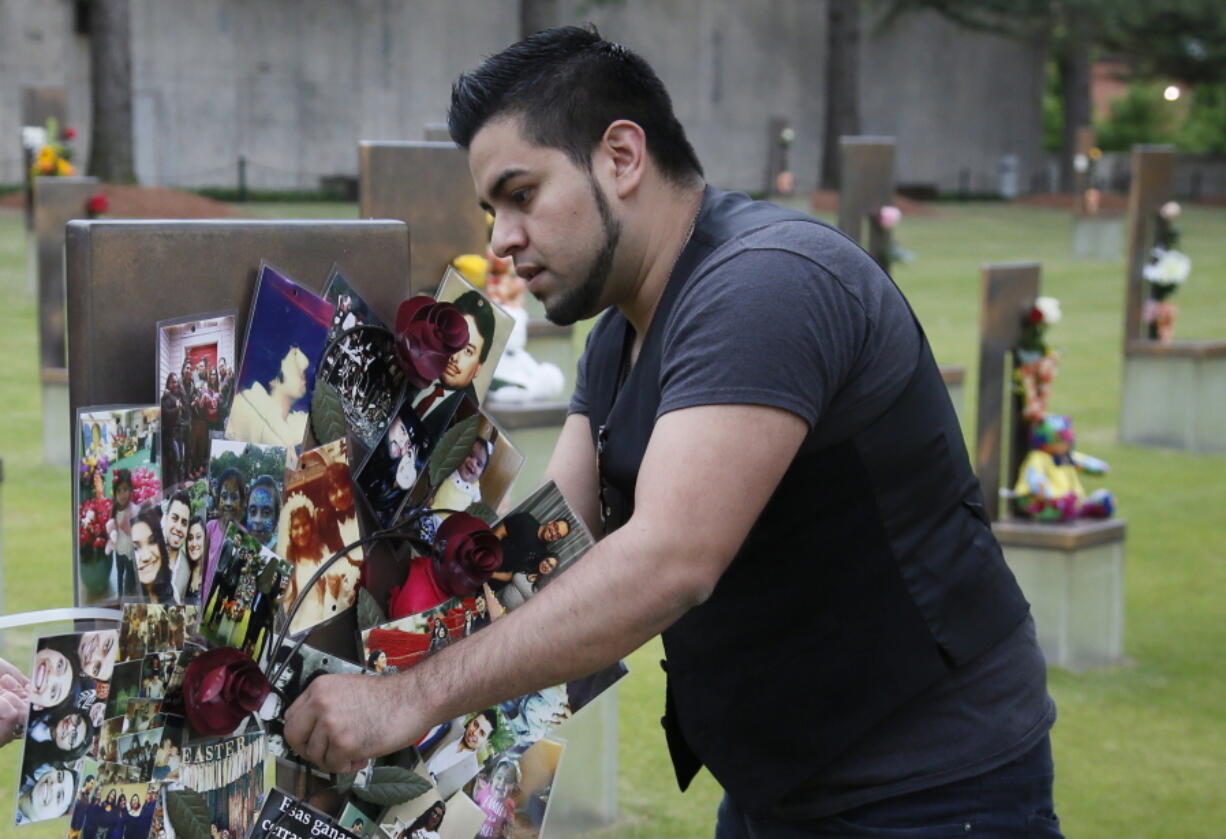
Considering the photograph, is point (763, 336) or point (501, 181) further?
point (501, 181)

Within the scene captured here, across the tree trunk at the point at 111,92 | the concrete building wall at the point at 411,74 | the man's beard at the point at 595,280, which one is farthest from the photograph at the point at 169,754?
the concrete building wall at the point at 411,74

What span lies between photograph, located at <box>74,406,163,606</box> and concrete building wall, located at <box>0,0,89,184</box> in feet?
71.1

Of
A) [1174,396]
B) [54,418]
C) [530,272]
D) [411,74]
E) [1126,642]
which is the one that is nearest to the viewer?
[530,272]

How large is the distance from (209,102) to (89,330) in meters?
24.0

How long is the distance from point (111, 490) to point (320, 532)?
0.27 meters

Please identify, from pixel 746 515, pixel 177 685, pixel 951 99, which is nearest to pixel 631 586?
→ pixel 746 515

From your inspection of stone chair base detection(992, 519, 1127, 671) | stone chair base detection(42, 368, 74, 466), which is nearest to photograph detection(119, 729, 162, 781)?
stone chair base detection(992, 519, 1127, 671)

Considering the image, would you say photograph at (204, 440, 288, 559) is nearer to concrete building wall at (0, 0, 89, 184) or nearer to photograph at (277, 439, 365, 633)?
photograph at (277, 439, 365, 633)

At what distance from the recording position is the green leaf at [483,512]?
6.60 feet

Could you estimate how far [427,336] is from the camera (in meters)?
1.89

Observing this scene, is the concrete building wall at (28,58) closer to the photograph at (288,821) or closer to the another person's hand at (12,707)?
the another person's hand at (12,707)

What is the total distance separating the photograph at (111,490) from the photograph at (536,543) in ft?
1.42

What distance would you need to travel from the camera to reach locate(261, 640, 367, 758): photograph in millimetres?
1742

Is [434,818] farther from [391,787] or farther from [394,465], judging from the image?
[394,465]
